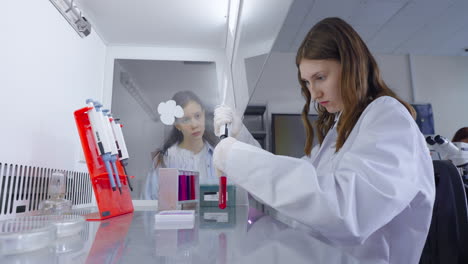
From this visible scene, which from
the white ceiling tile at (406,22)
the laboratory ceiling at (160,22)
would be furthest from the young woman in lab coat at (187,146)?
the white ceiling tile at (406,22)

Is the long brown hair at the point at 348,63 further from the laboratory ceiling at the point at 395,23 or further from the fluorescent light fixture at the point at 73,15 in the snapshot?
the fluorescent light fixture at the point at 73,15

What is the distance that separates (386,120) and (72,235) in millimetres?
642

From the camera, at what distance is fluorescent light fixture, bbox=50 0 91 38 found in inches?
59.1

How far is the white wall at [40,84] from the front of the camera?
1.12 metres

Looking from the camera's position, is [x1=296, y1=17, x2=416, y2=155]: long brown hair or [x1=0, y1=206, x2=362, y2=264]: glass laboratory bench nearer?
[x1=0, y1=206, x2=362, y2=264]: glass laboratory bench

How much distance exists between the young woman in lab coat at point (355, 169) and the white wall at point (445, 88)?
0.05 meters

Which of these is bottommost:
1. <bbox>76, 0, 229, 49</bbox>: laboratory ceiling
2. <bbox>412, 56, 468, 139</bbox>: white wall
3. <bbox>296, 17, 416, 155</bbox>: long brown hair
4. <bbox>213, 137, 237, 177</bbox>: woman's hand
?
<bbox>213, 137, 237, 177</bbox>: woman's hand

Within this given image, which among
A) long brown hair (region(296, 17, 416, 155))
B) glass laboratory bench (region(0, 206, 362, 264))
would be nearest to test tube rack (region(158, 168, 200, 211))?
glass laboratory bench (region(0, 206, 362, 264))

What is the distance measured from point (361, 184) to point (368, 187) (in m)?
0.01

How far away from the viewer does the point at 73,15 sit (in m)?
1.63

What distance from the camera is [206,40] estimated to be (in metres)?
2.16

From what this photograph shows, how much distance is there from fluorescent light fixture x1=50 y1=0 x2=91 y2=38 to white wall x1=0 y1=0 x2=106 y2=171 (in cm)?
3

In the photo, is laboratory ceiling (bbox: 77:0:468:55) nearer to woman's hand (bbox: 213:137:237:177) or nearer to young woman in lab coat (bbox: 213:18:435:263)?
young woman in lab coat (bbox: 213:18:435:263)

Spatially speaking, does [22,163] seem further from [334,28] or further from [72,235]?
[334,28]
